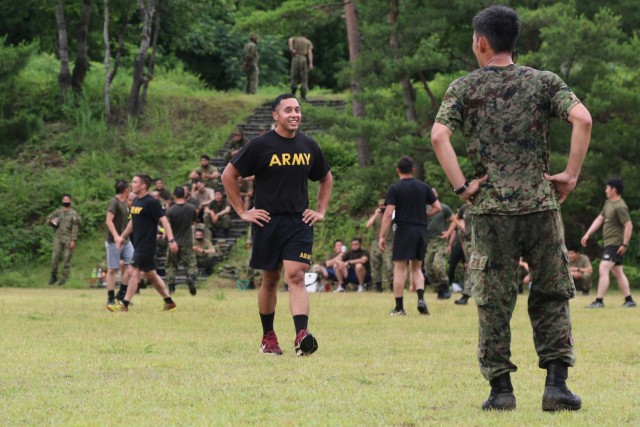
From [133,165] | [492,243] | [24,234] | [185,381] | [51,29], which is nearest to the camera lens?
[492,243]

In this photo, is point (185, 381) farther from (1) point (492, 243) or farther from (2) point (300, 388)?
(1) point (492, 243)

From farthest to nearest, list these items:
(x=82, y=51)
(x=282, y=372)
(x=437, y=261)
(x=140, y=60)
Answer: (x=82, y=51) → (x=140, y=60) → (x=437, y=261) → (x=282, y=372)

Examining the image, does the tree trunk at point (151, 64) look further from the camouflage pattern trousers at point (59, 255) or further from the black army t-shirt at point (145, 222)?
the black army t-shirt at point (145, 222)

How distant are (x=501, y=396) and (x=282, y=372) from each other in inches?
107

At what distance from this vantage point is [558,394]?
23.6ft

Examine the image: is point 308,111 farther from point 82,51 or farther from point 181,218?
point 82,51

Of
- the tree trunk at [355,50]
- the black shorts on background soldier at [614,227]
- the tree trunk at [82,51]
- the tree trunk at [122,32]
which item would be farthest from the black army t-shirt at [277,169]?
the tree trunk at [122,32]

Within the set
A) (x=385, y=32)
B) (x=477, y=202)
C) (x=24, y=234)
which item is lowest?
(x=24, y=234)

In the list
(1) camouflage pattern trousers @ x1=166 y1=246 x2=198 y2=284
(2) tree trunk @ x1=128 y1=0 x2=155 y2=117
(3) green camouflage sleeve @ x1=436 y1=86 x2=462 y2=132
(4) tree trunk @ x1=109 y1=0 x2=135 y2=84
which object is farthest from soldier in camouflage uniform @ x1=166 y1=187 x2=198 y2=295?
(3) green camouflage sleeve @ x1=436 y1=86 x2=462 y2=132

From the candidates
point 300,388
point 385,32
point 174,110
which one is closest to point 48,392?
point 300,388

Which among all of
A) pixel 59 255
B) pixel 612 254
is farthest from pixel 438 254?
pixel 59 255

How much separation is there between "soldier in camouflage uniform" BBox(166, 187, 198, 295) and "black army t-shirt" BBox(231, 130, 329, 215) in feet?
39.8

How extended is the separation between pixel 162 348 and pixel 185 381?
9.78 feet

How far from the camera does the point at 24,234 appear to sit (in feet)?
109
